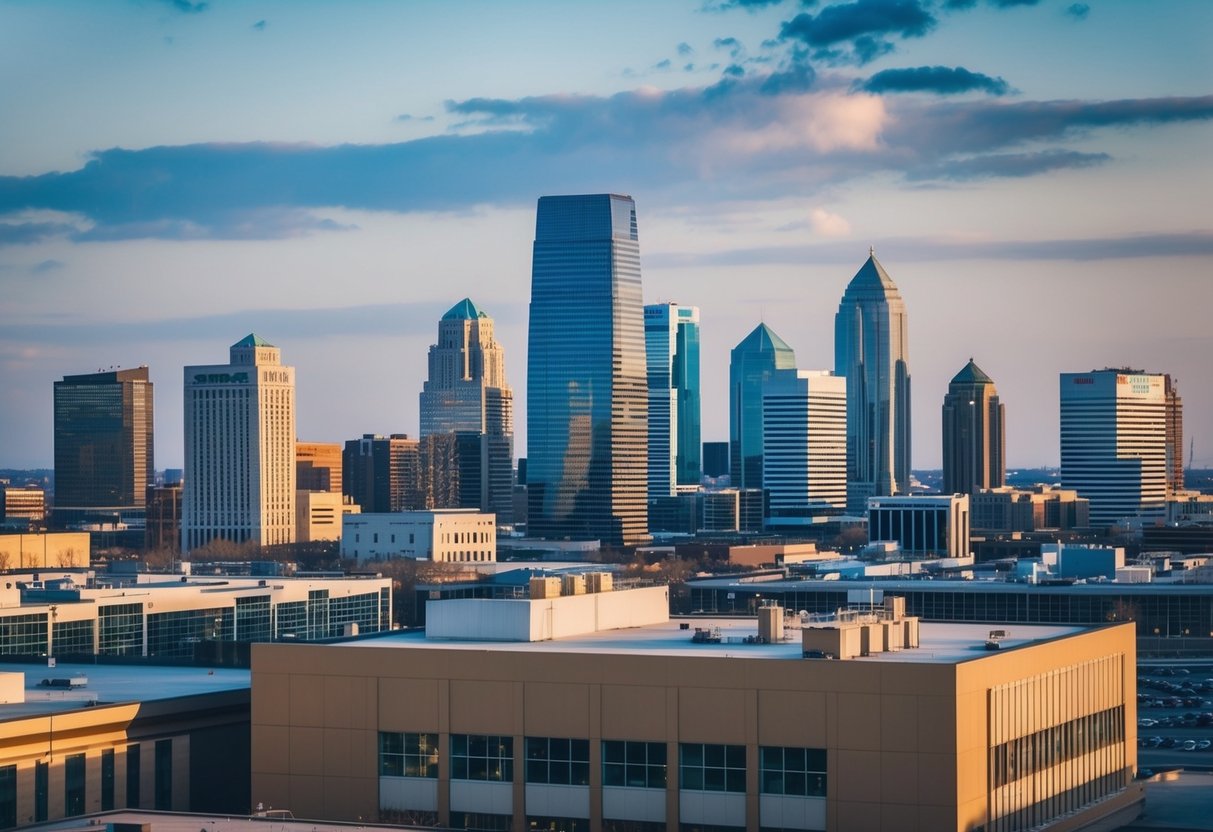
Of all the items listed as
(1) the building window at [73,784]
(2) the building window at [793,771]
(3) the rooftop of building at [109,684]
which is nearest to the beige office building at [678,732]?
(2) the building window at [793,771]

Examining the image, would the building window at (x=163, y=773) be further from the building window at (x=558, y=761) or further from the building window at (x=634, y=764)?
the building window at (x=634, y=764)

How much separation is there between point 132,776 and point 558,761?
1484 centimetres

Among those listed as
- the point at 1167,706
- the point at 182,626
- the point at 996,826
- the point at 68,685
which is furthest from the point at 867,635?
the point at 1167,706

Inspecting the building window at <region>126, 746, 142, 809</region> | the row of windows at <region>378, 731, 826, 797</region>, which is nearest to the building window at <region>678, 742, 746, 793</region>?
the row of windows at <region>378, 731, 826, 797</region>

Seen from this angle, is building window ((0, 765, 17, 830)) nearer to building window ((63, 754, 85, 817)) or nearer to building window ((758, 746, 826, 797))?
building window ((63, 754, 85, 817))

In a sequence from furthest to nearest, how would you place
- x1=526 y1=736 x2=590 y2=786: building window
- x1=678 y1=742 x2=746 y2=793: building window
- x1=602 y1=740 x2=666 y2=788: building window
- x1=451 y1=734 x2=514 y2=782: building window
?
x1=451 y1=734 x2=514 y2=782: building window
x1=526 y1=736 x2=590 y2=786: building window
x1=602 y1=740 x2=666 y2=788: building window
x1=678 y1=742 x2=746 y2=793: building window

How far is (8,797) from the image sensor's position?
2709 inches

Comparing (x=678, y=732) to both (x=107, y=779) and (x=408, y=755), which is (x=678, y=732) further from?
(x=107, y=779)

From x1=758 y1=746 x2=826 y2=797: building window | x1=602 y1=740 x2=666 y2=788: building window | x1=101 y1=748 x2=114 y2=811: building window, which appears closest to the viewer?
x1=758 y1=746 x2=826 y2=797: building window

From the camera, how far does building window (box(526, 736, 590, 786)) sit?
69.9 m

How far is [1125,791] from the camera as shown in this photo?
83.6m

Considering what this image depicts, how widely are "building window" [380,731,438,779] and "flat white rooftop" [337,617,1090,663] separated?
116 inches

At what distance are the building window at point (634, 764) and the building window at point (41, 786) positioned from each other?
17659 millimetres

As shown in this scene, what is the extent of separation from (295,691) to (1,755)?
9.83 metres
